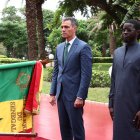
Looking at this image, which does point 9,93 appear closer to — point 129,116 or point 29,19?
point 129,116

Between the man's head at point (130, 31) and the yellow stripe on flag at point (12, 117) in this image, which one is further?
the yellow stripe on flag at point (12, 117)

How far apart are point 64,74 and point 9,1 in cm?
1483

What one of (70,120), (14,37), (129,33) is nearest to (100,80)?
(70,120)

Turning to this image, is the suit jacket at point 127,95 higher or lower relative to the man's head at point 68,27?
lower

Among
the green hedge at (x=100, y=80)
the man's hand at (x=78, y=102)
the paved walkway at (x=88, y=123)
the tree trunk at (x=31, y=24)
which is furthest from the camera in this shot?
the tree trunk at (x=31, y=24)

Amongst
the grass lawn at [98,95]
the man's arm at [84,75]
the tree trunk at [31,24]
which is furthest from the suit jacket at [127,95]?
the tree trunk at [31,24]

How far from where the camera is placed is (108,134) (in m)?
6.65

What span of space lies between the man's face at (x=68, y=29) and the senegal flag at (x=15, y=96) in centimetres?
50

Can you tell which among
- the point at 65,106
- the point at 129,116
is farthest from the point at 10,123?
the point at 129,116

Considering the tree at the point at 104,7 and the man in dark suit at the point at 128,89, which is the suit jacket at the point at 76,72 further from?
the tree at the point at 104,7

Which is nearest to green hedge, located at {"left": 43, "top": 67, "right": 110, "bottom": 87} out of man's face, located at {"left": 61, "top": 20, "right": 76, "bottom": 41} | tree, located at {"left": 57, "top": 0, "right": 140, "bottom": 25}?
tree, located at {"left": 57, "top": 0, "right": 140, "bottom": 25}

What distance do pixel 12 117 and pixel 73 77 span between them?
908mm

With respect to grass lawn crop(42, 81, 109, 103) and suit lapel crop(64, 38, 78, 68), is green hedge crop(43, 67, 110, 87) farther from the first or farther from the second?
suit lapel crop(64, 38, 78, 68)

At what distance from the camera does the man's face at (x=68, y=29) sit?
186 inches
